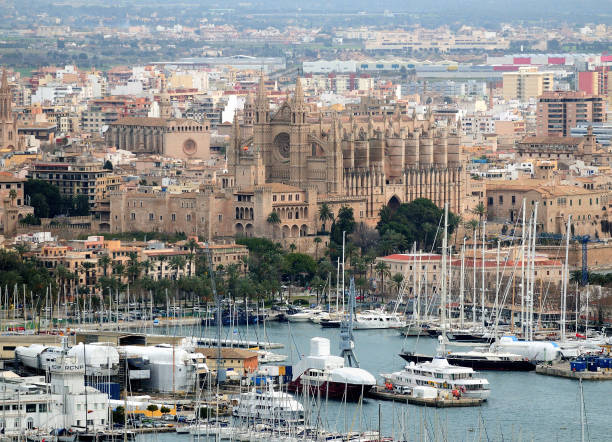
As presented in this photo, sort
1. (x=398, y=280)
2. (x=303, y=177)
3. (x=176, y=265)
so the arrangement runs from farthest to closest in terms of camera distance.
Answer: (x=303, y=177) → (x=398, y=280) → (x=176, y=265)

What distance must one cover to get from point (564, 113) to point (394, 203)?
47.7 meters

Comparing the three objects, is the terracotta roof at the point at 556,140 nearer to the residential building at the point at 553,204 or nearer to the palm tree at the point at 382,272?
the residential building at the point at 553,204

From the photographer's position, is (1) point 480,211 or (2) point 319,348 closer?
(2) point 319,348

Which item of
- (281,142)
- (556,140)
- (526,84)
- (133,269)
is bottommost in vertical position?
(133,269)

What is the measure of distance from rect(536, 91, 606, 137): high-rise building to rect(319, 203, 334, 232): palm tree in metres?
52.1

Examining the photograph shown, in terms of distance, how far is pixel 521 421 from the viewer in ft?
178

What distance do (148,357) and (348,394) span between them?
521 cm

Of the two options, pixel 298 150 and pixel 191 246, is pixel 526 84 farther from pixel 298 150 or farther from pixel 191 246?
pixel 191 246

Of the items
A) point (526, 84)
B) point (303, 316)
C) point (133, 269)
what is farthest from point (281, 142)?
point (526, 84)

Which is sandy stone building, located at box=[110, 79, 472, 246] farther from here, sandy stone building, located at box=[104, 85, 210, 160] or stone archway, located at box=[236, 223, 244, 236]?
sandy stone building, located at box=[104, 85, 210, 160]

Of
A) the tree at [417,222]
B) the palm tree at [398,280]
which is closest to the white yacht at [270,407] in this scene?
the palm tree at [398,280]

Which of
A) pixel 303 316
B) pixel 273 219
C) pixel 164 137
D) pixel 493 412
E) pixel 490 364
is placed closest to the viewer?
pixel 493 412

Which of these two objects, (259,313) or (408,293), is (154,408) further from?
(408,293)

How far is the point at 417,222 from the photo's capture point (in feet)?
→ 301
